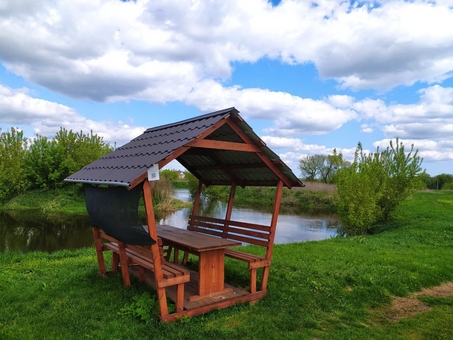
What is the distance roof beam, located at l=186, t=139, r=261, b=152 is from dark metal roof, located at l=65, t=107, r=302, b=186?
0.36 feet

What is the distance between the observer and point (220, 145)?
5129mm

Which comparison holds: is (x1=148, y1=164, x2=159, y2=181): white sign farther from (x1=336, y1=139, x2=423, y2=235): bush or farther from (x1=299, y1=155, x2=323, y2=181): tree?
(x1=299, y1=155, x2=323, y2=181): tree

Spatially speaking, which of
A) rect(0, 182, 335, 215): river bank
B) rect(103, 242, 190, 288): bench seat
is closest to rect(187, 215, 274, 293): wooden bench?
rect(103, 242, 190, 288): bench seat

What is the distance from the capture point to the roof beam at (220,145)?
4.86 m

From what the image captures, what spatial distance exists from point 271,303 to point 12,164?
2916cm

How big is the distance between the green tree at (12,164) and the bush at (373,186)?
25.1 m

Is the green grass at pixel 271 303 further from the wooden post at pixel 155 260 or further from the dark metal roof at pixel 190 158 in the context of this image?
the dark metal roof at pixel 190 158

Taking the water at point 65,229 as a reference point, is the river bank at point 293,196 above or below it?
above

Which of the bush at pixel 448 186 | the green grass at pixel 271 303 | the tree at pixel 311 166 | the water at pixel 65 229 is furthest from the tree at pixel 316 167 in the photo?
the green grass at pixel 271 303

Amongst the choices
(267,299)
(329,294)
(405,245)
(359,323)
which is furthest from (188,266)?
(405,245)

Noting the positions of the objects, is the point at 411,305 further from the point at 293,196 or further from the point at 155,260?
the point at 293,196

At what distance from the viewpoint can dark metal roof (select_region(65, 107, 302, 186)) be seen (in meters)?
4.81

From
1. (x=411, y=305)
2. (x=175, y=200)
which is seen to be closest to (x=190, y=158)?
(x=411, y=305)

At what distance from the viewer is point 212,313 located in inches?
193
